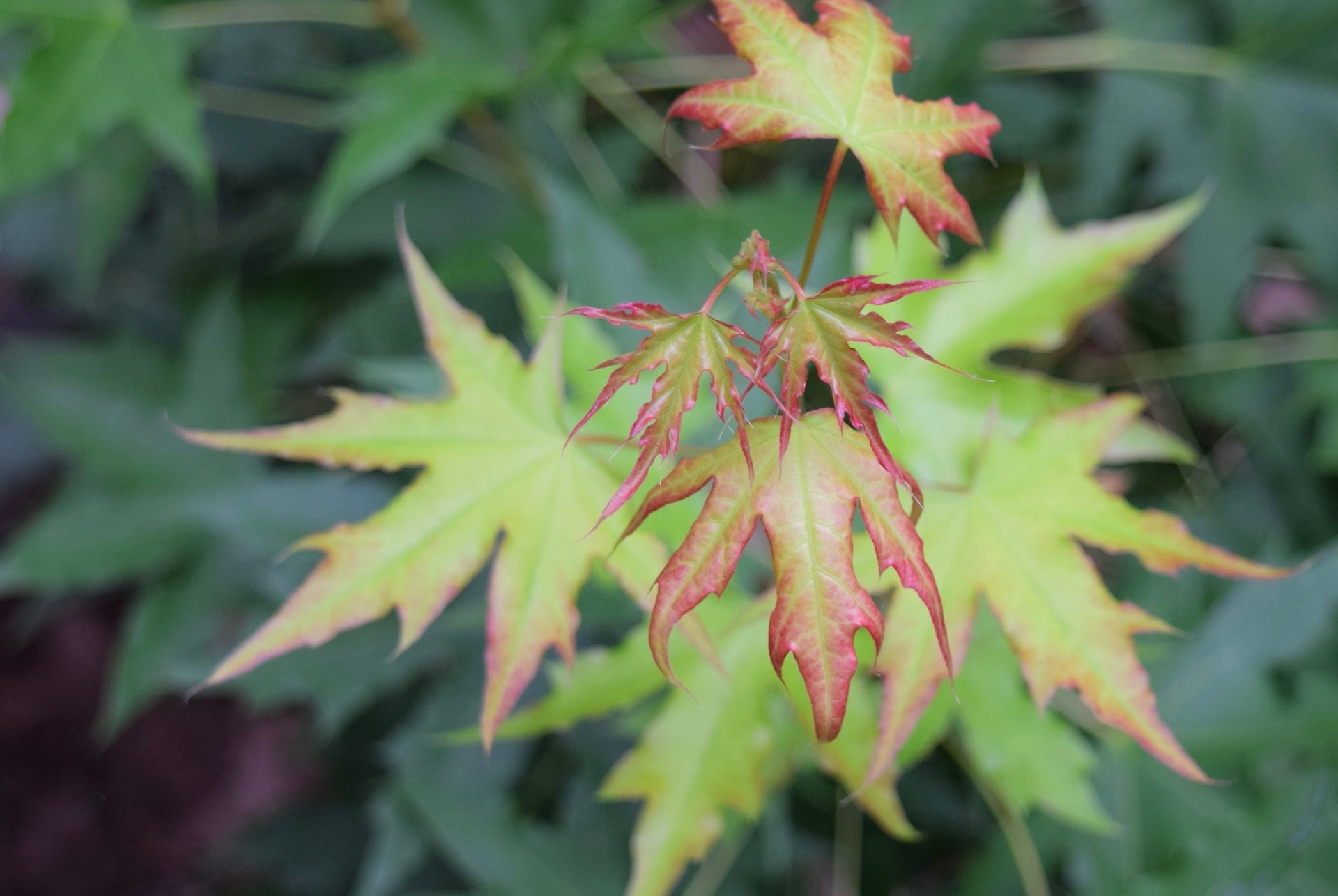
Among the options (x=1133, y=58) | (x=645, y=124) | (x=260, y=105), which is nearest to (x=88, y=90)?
(x=260, y=105)

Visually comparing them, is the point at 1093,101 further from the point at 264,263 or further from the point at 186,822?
the point at 186,822

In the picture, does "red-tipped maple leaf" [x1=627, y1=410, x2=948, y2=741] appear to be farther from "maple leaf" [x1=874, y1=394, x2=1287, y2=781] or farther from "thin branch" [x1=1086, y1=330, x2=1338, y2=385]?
"thin branch" [x1=1086, y1=330, x2=1338, y2=385]

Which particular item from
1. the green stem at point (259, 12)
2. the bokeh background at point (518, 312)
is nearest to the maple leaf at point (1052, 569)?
the bokeh background at point (518, 312)

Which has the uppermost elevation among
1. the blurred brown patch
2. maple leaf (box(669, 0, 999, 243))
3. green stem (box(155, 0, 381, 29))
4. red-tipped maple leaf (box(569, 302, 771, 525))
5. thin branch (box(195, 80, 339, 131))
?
maple leaf (box(669, 0, 999, 243))

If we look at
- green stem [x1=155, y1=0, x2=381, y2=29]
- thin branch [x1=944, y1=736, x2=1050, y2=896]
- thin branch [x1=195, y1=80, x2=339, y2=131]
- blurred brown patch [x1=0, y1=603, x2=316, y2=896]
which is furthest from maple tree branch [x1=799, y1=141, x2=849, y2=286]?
blurred brown patch [x1=0, y1=603, x2=316, y2=896]

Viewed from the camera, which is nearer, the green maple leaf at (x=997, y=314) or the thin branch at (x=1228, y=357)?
the green maple leaf at (x=997, y=314)

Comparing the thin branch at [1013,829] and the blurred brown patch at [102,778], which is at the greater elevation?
the thin branch at [1013,829]

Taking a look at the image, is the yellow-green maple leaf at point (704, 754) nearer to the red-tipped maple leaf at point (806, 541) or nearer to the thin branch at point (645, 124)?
the red-tipped maple leaf at point (806, 541)
